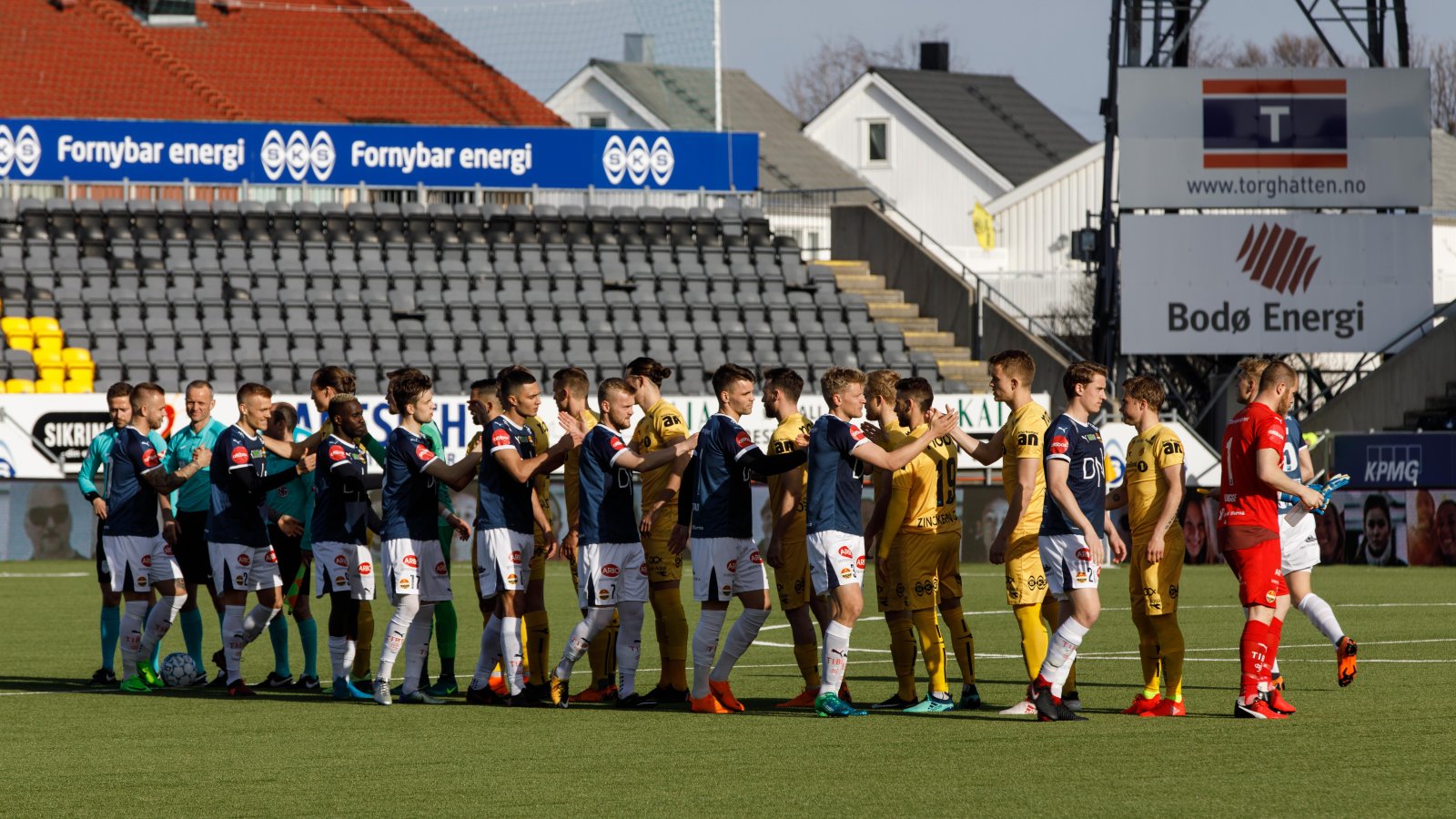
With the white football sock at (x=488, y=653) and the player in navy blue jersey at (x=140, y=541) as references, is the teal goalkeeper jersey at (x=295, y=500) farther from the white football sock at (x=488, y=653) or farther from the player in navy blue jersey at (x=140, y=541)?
→ the white football sock at (x=488, y=653)

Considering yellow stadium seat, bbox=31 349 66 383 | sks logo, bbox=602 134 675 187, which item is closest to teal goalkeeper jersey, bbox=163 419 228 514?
yellow stadium seat, bbox=31 349 66 383

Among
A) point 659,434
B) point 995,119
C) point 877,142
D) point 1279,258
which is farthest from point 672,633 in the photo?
point 995,119

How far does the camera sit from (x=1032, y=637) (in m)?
10.8

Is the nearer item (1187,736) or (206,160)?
(1187,736)

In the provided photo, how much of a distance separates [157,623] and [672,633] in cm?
367

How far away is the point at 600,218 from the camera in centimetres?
3559

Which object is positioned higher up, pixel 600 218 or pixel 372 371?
pixel 600 218

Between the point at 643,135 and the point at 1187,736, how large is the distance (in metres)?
27.5

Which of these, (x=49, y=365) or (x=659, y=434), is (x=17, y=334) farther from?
(x=659, y=434)

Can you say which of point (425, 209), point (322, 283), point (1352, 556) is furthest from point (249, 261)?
point (1352, 556)

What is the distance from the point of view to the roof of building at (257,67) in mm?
37344

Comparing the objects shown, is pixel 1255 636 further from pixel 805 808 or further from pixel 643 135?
pixel 643 135

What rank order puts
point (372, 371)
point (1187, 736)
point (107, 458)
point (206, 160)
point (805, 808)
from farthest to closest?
point (206, 160), point (372, 371), point (107, 458), point (1187, 736), point (805, 808)

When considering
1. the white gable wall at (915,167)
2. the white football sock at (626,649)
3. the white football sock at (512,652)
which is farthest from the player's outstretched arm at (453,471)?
the white gable wall at (915,167)
